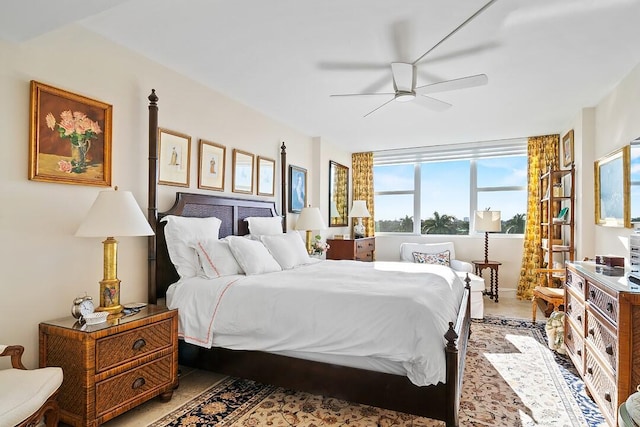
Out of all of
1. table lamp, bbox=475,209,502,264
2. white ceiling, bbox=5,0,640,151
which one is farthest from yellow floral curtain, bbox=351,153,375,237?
white ceiling, bbox=5,0,640,151

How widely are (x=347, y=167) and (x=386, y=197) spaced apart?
0.98 m

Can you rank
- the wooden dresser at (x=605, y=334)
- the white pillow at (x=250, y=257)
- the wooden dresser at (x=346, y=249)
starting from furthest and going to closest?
the wooden dresser at (x=346, y=249), the white pillow at (x=250, y=257), the wooden dresser at (x=605, y=334)

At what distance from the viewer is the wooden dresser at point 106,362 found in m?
2.02

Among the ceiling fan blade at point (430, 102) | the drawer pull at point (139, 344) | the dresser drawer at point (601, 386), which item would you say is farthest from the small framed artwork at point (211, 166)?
the dresser drawer at point (601, 386)

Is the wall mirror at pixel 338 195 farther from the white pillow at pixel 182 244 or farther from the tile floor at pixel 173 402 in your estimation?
the tile floor at pixel 173 402

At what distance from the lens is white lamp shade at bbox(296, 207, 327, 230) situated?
4898 millimetres

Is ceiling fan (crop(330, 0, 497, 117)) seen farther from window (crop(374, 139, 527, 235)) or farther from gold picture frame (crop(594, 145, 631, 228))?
window (crop(374, 139, 527, 235))

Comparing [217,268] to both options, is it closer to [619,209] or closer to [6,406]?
[6,406]

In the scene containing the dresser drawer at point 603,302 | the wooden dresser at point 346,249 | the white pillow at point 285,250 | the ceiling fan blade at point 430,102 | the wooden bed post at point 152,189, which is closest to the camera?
the dresser drawer at point 603,302

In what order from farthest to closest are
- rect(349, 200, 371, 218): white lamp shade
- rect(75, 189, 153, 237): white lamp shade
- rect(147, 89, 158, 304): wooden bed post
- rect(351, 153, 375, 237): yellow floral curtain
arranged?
rect(351, 153, 375, 237): yellow floral curtain
rect(349, 200, 371, 218): white lamp shade
rect(147, 89, 158, 304): wooden bed post
rect(75, 189, 153, 237): white lamp shade

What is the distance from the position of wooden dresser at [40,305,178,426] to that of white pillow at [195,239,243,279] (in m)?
0.55

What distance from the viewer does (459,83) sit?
9.62ft

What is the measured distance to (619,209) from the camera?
3389 millimetres

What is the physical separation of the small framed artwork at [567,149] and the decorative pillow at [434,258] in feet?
6.93
